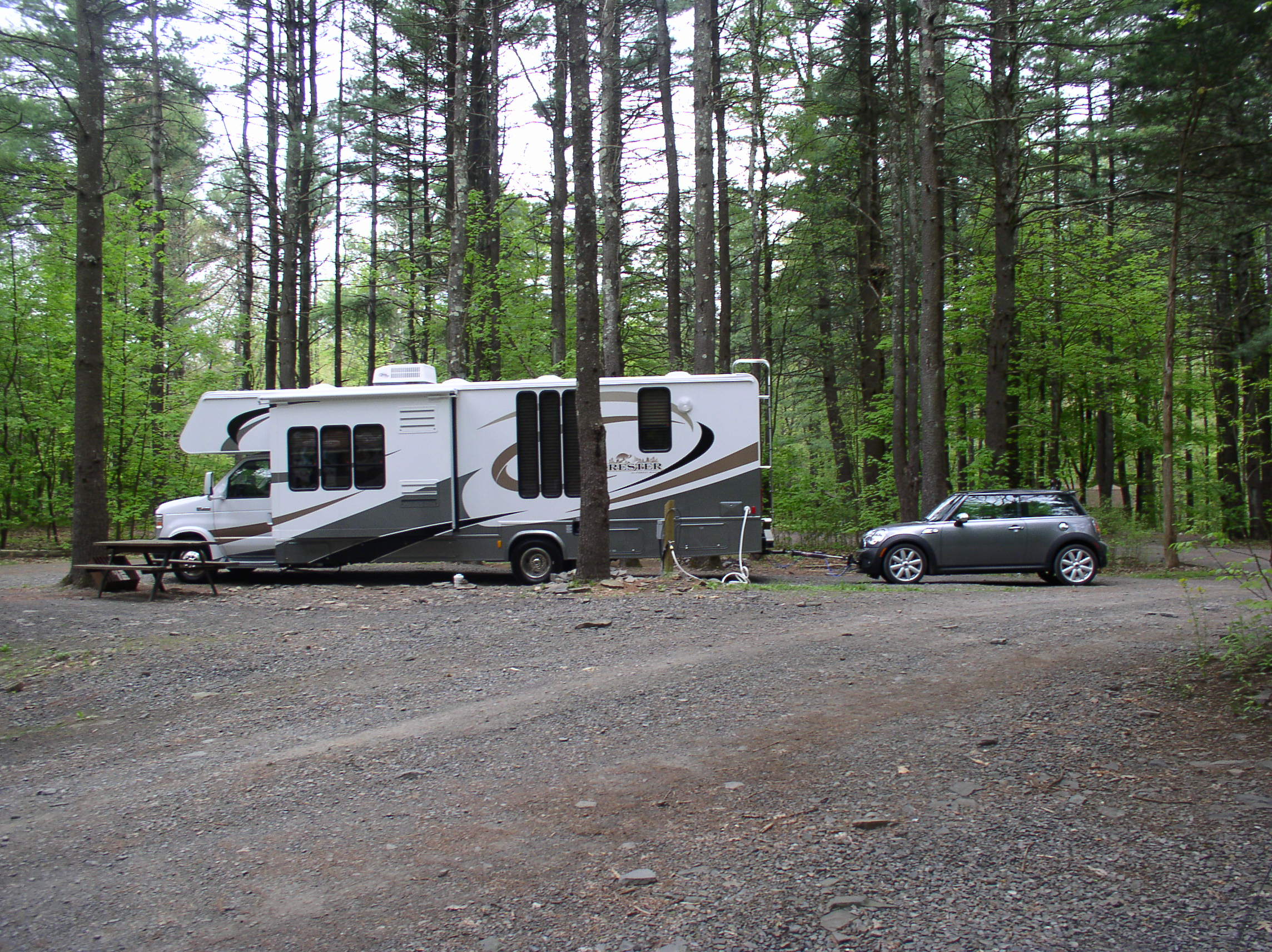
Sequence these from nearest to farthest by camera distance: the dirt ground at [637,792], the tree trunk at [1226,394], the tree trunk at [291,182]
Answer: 1. the dirt ground at [637,792]
2. the tree trunk at [1226,394]
3. the tree trunk at [291,182]

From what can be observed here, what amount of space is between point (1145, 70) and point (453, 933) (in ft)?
30.7

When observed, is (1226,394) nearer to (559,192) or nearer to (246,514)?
(559,192)

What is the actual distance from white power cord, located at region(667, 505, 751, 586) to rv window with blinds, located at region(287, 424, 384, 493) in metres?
4.48

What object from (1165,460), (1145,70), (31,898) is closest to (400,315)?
(1165,460)

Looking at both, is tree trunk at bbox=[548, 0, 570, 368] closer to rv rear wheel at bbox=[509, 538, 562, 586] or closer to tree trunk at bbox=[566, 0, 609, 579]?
Result: rv rear wheel at bbox=[509, 538, 562, 586]

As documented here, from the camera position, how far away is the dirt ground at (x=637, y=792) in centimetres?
304

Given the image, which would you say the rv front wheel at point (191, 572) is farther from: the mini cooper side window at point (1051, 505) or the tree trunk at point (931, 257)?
the mini cooper side window at point (1051, 505)

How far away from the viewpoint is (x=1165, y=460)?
14531 mm

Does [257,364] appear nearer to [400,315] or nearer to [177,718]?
[400,315]

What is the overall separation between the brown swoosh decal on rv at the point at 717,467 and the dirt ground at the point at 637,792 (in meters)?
5.13

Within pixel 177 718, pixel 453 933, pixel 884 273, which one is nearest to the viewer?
pixel 453 933

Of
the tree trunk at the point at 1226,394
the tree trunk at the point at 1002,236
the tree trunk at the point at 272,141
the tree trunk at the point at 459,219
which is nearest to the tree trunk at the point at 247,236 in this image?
the tree trunk at the point at 272,141

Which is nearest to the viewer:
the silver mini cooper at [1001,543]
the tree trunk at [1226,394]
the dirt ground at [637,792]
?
the dirt ground at [637,792]

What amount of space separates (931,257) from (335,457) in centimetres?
993
